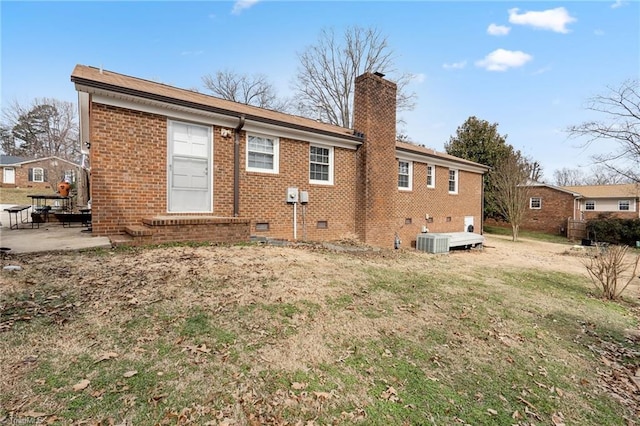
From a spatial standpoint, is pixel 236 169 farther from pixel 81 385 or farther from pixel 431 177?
pixel 431 177

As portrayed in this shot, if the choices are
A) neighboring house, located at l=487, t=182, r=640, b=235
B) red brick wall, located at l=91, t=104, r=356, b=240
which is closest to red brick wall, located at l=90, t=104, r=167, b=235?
red brick wall, located at l=91, t=104, r=356, b=240

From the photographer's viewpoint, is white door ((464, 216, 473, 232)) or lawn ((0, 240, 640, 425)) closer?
lawn ((0, 240, 640, 425))

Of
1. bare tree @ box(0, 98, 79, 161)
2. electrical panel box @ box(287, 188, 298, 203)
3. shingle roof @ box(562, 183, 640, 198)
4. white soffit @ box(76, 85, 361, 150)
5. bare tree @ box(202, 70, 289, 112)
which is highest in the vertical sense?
bare tree @ box(202, 70, 289, 112)

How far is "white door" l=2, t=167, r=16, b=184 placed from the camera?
32.5 metres

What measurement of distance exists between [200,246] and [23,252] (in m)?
2.82

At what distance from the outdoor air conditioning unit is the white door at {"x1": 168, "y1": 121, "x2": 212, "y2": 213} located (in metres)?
8.71

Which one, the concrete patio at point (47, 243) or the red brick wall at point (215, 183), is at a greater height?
the red brick wall at point (215, 183)

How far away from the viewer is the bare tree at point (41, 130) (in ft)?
116

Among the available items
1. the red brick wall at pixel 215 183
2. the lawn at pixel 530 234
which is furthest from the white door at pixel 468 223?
the red brick wall at pixel 215 183

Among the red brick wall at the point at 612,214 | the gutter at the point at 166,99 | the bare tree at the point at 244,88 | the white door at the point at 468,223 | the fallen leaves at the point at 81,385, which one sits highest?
the bare tree at the point at 244,88

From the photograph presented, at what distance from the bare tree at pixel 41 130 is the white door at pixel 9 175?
4.64 meters

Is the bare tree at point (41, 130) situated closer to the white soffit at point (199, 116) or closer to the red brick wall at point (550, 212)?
the white soffit at point (199, 116)

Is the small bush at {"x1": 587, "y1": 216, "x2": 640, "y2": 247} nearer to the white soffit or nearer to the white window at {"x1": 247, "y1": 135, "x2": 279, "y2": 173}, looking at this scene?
the white soffit

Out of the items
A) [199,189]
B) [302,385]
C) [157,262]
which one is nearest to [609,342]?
[302,385]
